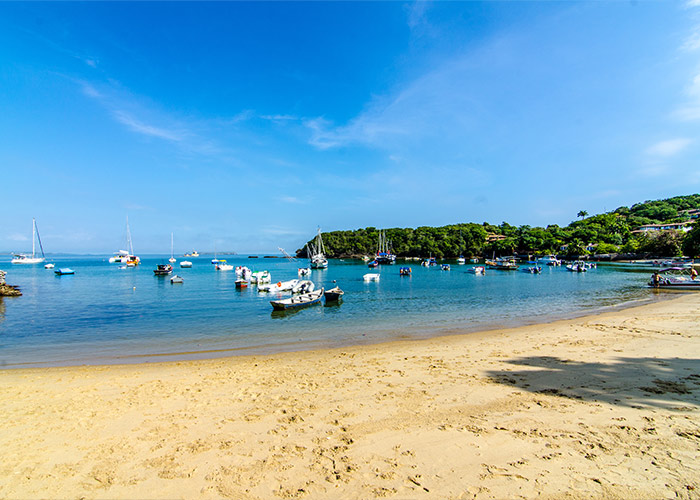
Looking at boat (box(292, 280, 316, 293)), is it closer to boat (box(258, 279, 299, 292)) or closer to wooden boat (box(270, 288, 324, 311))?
boat (box(258, 279, 299, 292))

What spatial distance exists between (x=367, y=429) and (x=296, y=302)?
2551 centimetres

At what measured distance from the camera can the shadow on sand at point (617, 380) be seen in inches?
340

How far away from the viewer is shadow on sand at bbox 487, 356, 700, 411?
28.3 feet

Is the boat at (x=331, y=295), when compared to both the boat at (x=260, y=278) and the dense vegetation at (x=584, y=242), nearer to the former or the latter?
the boat at (x=260, y=278)

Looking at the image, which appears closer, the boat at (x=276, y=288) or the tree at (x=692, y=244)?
the boat at (x=276, y=288)

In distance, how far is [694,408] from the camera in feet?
25.8

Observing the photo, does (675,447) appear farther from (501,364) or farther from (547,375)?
(501,364)

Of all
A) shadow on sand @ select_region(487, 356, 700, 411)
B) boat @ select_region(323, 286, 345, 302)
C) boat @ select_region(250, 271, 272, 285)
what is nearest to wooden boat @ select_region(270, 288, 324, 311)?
boat @ select_region(323, 286, 345, 302)

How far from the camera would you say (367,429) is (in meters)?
7.45

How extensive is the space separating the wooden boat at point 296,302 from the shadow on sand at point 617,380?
70.5 feet

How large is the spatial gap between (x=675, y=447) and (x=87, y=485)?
10095mm

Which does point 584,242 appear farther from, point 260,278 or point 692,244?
point 260,278

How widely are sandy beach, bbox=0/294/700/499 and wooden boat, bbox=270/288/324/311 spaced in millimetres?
16986

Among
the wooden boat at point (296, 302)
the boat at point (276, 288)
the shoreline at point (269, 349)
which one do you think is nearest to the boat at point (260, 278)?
the boat at point (276, 288)
